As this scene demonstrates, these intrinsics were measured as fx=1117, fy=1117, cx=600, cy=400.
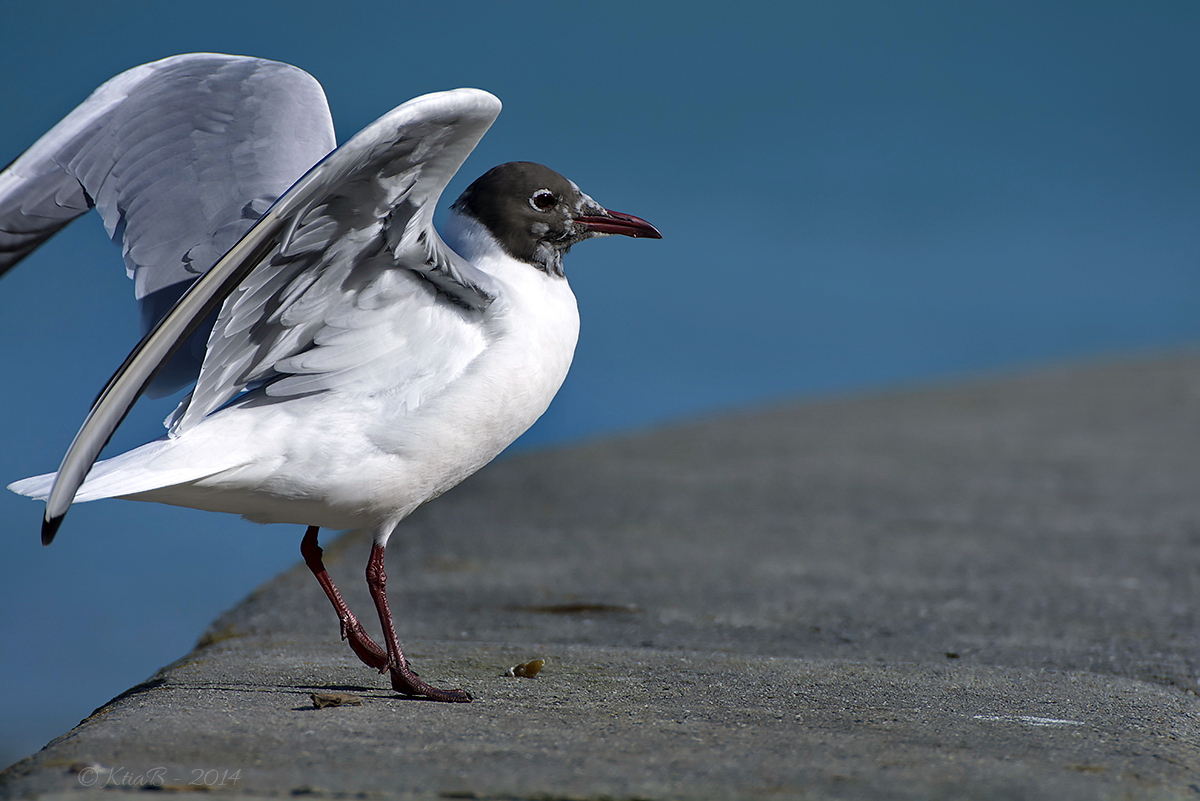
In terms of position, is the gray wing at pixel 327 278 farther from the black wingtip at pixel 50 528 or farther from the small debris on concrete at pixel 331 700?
the small debris on concrete at pixel 331 700

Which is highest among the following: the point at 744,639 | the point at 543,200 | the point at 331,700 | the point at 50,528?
the point at 543,200

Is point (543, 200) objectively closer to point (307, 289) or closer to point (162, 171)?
point (307, 289)

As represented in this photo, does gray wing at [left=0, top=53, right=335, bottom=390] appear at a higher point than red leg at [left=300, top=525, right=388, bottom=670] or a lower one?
higher

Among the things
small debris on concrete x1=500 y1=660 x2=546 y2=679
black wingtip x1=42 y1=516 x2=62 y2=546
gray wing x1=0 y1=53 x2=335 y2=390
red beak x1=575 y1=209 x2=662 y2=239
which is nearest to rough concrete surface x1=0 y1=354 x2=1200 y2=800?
small debris on concrete x1=500 y1=660 x2=546 y2=679

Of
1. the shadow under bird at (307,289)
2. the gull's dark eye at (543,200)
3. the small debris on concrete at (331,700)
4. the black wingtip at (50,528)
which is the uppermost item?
the gull's dark eye at (543,200)

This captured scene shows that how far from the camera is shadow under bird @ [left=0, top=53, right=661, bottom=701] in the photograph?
7.54 ft

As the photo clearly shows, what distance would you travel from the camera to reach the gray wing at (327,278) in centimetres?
215

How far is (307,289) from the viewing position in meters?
2.53

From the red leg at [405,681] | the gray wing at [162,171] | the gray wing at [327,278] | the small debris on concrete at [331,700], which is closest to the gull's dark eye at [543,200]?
the gray wing at [327,278]

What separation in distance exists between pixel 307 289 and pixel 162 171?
2.11 feet

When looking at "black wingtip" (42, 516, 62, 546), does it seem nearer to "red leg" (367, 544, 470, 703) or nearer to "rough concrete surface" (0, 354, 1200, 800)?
"rough concrete surface" (0, 354, 1200, 800)

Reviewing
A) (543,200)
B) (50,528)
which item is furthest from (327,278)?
(50,528)

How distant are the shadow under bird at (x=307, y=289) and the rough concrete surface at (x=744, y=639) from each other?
43cm

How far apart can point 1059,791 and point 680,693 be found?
95 centimetres
